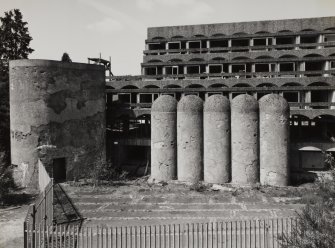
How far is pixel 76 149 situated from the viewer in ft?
91.5

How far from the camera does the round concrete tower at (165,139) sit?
28.2m

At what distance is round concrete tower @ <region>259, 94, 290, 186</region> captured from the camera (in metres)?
26.2

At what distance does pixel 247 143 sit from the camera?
87.0ft

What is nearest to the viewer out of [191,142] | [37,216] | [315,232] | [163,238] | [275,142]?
[315,232]

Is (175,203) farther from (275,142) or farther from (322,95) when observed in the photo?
(322,95)

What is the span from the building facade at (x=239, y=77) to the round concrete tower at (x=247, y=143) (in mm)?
4670

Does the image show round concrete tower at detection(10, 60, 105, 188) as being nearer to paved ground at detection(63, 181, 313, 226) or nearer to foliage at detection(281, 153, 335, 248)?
paved ground at detection(63, 181, 313, 226)

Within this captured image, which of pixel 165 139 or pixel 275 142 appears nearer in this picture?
pixel 275 142

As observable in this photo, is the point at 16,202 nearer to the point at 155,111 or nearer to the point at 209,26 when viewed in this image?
the point at 155,111

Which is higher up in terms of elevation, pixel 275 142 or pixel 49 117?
pixel 49 117

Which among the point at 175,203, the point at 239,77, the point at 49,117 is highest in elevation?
the point at 239,77

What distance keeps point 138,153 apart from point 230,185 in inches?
552

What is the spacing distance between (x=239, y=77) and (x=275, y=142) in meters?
11.0

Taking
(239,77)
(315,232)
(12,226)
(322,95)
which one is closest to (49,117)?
(12,226)
